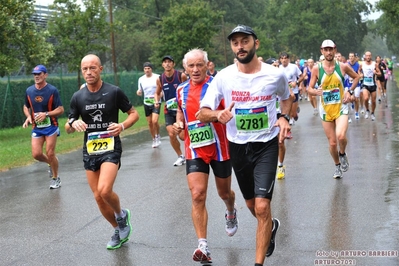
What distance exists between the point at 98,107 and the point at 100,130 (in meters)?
0.24

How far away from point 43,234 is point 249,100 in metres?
3.28

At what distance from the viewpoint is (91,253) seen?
23.3ft

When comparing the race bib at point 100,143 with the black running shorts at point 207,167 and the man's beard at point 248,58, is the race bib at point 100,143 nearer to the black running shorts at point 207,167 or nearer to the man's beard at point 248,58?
the black running shorts at point 207,167

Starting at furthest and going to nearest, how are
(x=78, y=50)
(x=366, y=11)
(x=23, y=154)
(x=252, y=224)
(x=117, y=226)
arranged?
(x=366, y=11), (x=78, y=50), (x=23, y=154), (x=252, y=224), (x=117, y=226)

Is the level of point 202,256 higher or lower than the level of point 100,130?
lower

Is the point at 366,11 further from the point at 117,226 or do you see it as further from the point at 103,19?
the point at 117,226

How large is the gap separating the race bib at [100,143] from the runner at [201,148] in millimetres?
701

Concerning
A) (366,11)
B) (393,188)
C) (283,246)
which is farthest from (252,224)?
(366,11)

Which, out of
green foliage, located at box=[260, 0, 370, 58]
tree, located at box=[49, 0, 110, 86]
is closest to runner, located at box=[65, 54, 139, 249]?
tree, located at box=[49, 0, 110, 86]

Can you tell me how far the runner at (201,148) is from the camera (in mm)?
6738

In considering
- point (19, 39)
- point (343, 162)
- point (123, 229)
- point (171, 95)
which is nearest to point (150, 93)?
point (171, 95)

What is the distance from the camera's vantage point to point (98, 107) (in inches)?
289

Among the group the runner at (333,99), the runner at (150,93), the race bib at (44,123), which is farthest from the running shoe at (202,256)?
the runner at (150,93)

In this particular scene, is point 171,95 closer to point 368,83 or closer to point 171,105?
point 171,105
